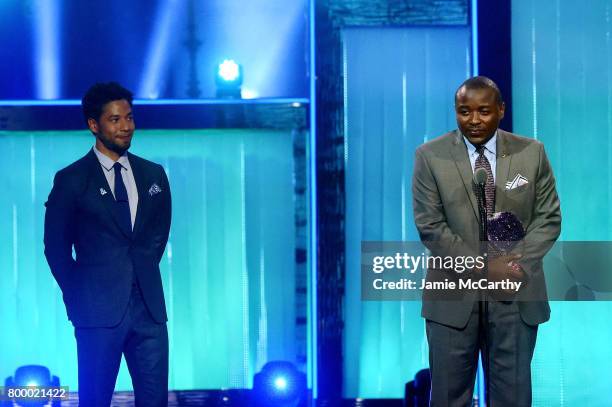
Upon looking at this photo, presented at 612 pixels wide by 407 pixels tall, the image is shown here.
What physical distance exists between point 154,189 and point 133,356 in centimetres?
74

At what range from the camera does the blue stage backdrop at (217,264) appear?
4.85 m

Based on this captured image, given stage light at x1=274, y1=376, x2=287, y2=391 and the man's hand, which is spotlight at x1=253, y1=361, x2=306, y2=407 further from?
the man's hand

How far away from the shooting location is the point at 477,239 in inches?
142

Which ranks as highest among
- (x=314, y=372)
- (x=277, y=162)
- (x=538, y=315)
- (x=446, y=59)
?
(x=446, y=59)

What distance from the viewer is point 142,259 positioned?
4062 millimetres

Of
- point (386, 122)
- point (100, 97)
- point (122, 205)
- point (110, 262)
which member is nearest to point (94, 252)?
point (110, 262)

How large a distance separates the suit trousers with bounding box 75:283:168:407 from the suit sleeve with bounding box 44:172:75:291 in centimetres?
28

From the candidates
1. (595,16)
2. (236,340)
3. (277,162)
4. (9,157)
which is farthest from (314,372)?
(595,16)

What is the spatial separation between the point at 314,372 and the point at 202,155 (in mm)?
1247

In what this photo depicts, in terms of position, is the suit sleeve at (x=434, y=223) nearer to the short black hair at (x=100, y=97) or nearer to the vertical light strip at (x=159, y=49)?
the short black hair at (x=100, y=97)

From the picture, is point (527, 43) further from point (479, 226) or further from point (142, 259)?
point (142, 259)

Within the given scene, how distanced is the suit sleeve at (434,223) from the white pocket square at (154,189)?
1.23 m

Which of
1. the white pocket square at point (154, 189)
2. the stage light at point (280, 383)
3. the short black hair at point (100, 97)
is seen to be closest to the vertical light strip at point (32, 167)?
the short black hair at point (100, 97)

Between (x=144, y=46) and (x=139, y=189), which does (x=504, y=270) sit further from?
(x=144, y=46)
